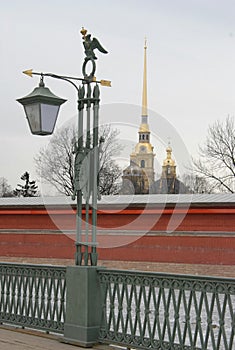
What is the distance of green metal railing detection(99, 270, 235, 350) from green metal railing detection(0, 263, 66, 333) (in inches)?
24.9

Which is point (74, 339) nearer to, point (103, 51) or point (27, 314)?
point (27, 314)

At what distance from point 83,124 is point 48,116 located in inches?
16.9

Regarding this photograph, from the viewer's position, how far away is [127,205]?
19547mm

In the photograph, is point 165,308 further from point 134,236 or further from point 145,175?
point 145,175

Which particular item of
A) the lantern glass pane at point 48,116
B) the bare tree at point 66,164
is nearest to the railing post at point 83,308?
the lantern glass pane at point 48,116

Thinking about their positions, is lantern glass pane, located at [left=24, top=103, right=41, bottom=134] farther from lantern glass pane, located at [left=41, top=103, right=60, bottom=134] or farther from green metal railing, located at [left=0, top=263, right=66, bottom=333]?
green metal railing, located at [left=0, top=263, right=66, bottom=333]

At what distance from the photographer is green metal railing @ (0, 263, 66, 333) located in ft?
24.4

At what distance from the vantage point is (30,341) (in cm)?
721

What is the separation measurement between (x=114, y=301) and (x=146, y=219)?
12728mm

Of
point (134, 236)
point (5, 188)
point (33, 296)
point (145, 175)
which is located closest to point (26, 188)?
point (5, 188)

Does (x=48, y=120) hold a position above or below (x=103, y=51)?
below

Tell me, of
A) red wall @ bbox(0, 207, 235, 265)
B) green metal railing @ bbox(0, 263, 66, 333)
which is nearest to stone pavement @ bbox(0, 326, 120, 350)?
green metal railing @ bbox(0, 263, 66, 333)

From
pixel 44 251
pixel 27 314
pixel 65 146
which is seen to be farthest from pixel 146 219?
pixel 65 146

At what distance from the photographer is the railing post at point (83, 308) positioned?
6.85m
